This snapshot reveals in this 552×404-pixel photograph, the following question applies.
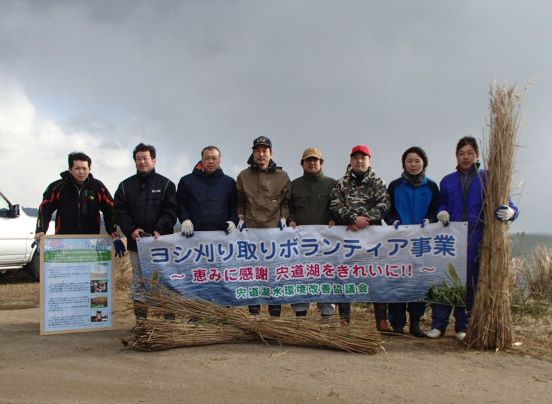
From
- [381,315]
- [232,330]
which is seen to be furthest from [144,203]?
[381,315]

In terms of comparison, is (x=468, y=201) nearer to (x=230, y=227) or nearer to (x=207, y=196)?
(x=230, y=227)

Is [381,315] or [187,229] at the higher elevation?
[187,229]

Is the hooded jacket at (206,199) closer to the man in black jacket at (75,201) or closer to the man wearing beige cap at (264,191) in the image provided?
the man wearing beige cap at (264,191)

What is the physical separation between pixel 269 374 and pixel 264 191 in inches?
76.5

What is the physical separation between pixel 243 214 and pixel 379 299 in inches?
62.7

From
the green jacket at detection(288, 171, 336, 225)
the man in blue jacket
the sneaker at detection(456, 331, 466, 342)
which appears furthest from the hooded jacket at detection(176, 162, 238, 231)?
the sneaker at detection(456, 331, 466, 342)

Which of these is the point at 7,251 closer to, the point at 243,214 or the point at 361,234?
the point at 243,214

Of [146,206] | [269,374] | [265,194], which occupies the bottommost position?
[269,374]

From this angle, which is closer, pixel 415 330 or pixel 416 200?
pixel 415 330

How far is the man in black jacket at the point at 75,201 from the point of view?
5047 mm

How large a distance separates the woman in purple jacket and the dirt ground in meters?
0.30

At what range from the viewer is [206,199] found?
4.88 m

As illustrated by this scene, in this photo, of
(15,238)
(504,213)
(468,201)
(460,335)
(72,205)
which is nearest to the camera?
(504,213)

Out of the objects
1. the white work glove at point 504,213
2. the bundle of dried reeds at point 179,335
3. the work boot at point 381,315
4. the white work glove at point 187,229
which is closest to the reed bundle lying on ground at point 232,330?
the bundle of dried reeds at point 179,335
